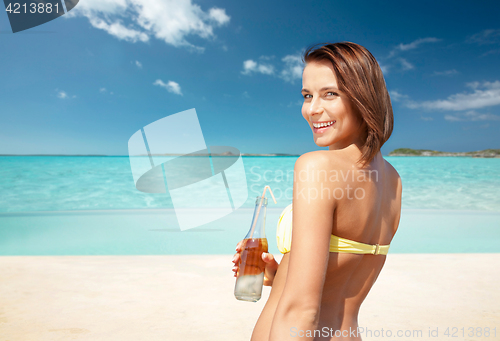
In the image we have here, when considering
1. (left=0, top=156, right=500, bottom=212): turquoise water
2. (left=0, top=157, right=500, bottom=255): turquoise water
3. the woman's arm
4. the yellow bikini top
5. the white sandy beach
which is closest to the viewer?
the woman's arm

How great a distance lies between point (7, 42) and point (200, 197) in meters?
17.6

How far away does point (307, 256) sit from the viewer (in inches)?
25.7

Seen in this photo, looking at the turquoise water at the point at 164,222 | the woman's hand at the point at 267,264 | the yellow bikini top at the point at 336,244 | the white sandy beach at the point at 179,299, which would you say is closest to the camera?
the yellow bikini top at the point at 336,244

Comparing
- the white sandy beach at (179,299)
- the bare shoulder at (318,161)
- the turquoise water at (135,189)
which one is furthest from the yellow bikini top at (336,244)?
the turquoise water at (135,189)

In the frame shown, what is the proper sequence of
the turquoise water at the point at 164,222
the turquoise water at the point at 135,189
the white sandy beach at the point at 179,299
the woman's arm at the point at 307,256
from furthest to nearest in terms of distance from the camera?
the turquoise water at the point at 135,189
the turquoise water at the point at 164,222
the white sandy beach at the point at 179,299
the woman's arm at the point at 307,256

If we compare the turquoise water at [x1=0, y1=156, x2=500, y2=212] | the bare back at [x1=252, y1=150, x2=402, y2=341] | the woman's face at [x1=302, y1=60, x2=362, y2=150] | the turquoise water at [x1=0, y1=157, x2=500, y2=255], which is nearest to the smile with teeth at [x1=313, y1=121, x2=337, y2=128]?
the woman's face at [x1=302, y1=60, x2=362, y2=150]

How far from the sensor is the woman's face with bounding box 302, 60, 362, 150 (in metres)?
0.81

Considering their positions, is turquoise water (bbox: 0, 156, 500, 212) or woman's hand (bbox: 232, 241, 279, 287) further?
turquoise water (bbox: 0, 156, 500, 212)

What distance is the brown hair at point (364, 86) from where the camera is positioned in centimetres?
78

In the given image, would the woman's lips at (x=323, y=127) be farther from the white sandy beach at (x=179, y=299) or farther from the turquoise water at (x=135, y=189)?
the turquoise water at (x=135, y=189)

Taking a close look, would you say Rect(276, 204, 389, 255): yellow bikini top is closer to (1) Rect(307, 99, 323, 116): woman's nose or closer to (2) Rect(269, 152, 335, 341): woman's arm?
(2) Rect(269, 152, 335, 341): woman's arm

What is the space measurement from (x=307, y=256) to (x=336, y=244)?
0.42ft

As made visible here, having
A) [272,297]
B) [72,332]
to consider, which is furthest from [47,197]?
[272,297]

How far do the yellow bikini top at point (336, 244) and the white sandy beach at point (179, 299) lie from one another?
6.78ft
